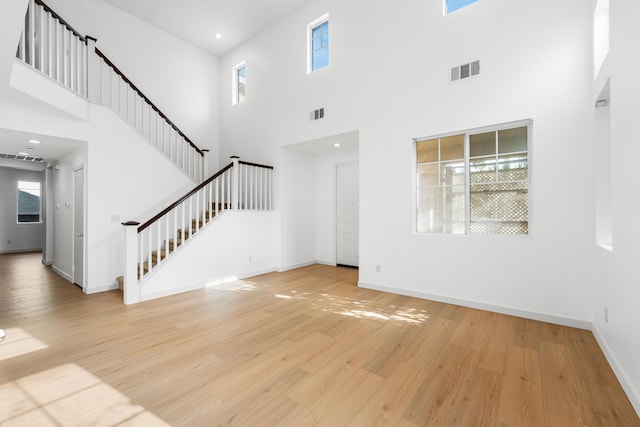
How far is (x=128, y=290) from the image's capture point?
3926 millimetres

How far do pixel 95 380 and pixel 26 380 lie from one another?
1.73ft

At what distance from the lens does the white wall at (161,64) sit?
5.61 meters

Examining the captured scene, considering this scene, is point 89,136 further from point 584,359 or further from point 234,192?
point 584,359

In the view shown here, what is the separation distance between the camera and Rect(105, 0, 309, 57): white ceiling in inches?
223

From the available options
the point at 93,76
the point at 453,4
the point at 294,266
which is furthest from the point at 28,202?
the point at 453,4

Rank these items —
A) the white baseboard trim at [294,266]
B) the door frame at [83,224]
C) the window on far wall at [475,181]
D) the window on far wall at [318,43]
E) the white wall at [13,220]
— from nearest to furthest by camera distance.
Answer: the window on far wall at [475,181], the door frame at [83,224], the window on far wall at [318,43], the white baseboard trim at [294,266], the white wall at [13,220]

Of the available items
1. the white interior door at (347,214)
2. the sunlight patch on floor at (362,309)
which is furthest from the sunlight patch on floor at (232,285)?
the white interior door at (347,214)

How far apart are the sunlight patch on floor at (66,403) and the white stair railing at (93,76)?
3702mm

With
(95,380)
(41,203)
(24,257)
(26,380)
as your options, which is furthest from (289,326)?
(41,203)

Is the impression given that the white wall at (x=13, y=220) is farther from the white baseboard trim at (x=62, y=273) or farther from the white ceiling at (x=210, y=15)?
the white ceiling at (x=210, y=15)

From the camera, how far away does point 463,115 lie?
3.76m

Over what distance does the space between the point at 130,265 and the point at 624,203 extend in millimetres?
5270

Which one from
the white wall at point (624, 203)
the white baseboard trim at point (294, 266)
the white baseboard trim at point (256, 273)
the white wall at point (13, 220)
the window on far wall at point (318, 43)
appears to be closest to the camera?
the white wall at point (624, 203)

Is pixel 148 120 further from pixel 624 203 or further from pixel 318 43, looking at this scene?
pixel 624 203
